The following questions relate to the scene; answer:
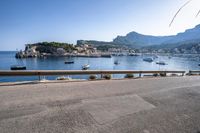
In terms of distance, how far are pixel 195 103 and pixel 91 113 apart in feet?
→ 14.4

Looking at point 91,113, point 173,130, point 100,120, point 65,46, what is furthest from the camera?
point 65,46

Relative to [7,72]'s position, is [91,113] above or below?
below

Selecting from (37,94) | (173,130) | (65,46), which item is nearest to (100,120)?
(173,130)

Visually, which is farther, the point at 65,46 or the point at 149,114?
the point at 65,46

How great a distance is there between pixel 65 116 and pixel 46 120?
516mm

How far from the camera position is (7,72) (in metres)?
8.38

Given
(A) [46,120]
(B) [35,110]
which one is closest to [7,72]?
(B) [35,110]

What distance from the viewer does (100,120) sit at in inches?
165

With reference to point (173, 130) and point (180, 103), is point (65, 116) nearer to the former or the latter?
point (173, 130)

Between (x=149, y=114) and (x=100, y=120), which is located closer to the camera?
(x=100, y=120)

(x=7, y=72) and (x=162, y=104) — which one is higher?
(x=7, y=72)

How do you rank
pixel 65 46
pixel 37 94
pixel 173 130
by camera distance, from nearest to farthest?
pixel 173 130 → pixel 37 94 → pixel 65 46

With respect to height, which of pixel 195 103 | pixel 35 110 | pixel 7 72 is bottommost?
pixel 195 103

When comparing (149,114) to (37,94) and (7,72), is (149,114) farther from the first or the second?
(7,72)
